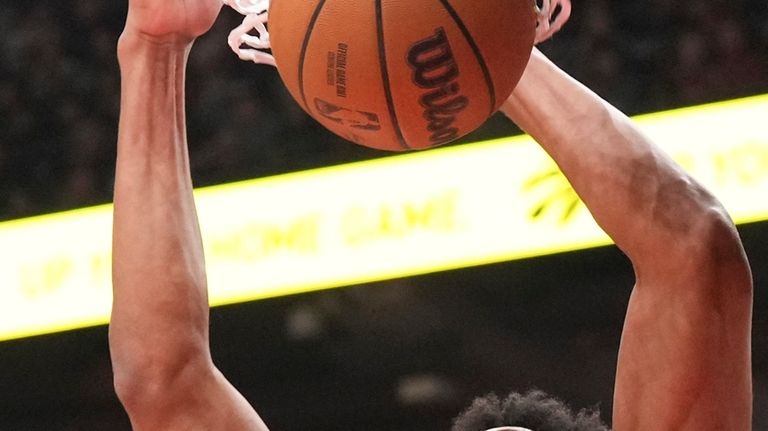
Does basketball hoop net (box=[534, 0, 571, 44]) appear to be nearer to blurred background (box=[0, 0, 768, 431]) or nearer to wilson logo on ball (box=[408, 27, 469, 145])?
wilson logo on ball (box=[408, 27, 469, 145])

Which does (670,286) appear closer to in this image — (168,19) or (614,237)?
(614,237)

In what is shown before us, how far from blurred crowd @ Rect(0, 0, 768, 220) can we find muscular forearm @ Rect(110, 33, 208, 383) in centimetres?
232

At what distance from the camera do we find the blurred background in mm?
3381

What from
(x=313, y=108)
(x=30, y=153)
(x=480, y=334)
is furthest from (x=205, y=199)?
(x=313, y=108)

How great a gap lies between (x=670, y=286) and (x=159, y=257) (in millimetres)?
542

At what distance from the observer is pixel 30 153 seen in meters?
3.89

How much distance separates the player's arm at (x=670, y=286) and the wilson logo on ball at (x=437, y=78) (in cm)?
16

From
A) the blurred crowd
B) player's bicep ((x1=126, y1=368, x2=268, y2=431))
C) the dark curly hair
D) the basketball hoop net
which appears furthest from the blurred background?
player's bicep ((x1=126, y1=368, x2=268, y2=431))

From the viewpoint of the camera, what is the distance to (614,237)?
1252 mm

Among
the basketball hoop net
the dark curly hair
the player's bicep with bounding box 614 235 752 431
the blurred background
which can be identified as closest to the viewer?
the player's bicep with bounding box 614 235 752 431

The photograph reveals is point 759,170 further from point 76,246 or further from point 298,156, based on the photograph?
point 76,246

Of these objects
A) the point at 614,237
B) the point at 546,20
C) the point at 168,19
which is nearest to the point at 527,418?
the point at 614,237

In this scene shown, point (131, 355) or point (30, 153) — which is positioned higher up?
point (131, 355)

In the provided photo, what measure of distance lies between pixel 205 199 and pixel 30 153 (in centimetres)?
70
